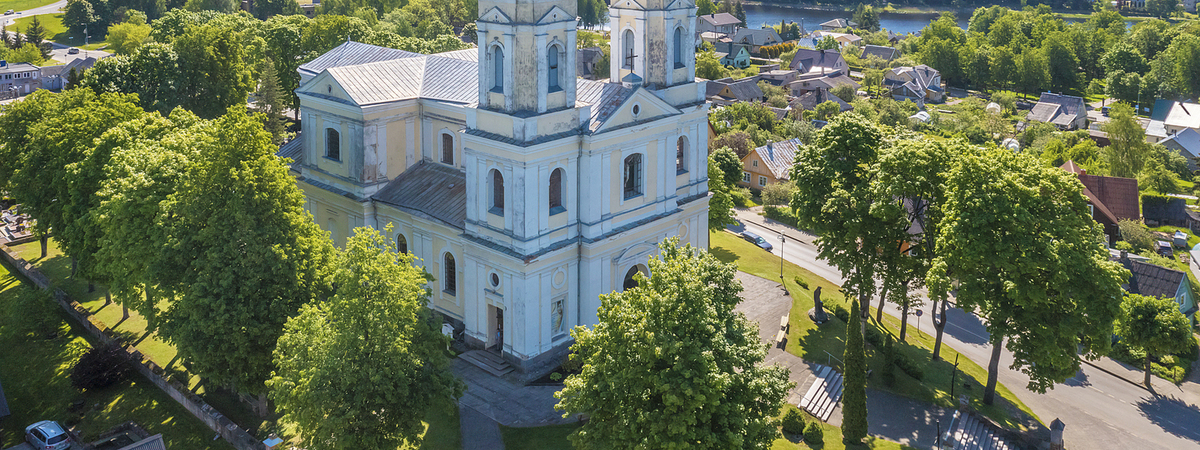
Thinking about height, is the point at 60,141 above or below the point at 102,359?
above

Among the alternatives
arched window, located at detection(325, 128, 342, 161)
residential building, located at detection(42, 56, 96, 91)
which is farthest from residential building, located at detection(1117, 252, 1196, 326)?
residential building, located at detection(42, 56, 96, 91)

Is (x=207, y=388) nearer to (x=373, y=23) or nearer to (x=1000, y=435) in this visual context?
(x=1000, y=435)

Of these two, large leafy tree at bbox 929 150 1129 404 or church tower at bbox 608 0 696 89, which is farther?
church tower at bbox 608 0 696 89

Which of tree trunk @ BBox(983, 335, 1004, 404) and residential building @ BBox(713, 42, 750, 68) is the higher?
residential building @ BBox(713, 42, 750, 68)

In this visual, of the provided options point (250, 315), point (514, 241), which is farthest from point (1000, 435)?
point (250, 315)

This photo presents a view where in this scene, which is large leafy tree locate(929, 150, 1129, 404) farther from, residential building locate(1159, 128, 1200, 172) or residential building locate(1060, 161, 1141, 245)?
residential building locate(1159, 128, 1200, 172)

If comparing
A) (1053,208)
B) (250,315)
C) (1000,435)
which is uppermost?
(1053,208)

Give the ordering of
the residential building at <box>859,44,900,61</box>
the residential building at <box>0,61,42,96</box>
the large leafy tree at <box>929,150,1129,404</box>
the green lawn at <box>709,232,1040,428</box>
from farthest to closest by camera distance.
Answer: the residential building at <box>859,44,900,61</box> → the residential building at <box>0,61,42,96</box> → the green lawn at <box>709,232,1040,428</box> → the large leafy tree at <box>929,150,1129,404</box>

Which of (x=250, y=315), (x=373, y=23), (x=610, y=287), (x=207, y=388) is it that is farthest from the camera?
(x=373, y=23)
